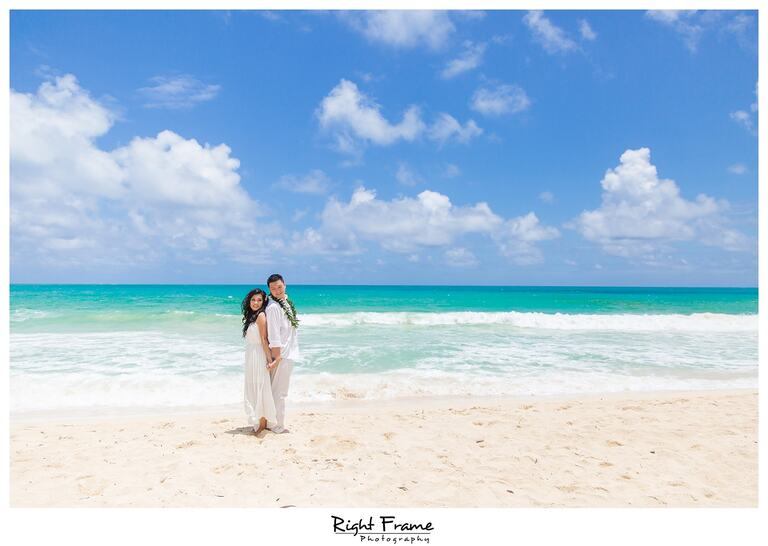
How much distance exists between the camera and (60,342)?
14898mm

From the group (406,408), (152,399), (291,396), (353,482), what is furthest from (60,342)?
(353,482)

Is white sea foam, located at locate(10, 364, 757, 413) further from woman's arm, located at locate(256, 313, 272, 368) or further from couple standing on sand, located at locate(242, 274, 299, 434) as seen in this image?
woman's arm, located at locate(256, 313, 272, 368)

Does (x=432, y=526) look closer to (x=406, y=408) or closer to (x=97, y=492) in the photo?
(x=97, y=492)

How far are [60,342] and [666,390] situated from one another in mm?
17800

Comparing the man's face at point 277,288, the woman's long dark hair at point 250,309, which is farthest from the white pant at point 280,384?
the man's face at point 277,288

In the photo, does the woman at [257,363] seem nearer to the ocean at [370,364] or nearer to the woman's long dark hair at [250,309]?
the woman's long dark hair at [250,309]

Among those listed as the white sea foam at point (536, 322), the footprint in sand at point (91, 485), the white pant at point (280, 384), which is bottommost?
the white sea foam at point (536, 322)

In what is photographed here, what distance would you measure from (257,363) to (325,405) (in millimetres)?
2591

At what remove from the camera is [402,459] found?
504cm

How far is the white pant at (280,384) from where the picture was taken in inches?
233

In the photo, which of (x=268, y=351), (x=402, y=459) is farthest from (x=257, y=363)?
(x=402, y=459)

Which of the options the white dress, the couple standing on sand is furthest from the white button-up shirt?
the white dress

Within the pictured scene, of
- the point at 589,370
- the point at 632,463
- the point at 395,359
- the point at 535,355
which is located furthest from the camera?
the point at 535,355

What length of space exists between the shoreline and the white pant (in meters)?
1.76
